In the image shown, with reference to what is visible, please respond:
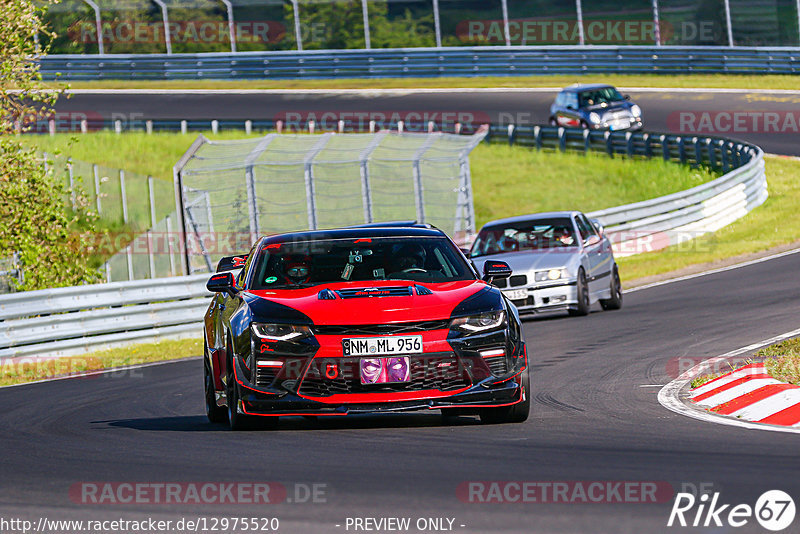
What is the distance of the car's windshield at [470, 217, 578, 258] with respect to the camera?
19062 mm

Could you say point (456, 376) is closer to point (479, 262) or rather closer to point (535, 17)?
point (479, 262)

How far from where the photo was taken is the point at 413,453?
798 cm

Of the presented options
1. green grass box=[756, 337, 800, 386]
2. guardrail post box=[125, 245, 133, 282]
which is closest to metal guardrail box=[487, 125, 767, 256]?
guardrail post box=[125, 245, 133, 282]

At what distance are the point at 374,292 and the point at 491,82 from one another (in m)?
41.1

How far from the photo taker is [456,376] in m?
8.80

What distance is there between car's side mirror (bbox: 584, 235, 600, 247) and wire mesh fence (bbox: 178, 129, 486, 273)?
6.10 meters

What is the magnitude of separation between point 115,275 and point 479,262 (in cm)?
959

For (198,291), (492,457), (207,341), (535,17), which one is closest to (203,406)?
(207,341)

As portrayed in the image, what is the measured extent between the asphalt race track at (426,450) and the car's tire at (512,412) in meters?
0.16

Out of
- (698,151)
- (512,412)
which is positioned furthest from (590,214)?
(512,412)

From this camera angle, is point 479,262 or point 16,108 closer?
point 479,262

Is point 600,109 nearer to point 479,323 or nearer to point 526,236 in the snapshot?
point 526,236

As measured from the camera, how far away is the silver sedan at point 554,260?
18.2m

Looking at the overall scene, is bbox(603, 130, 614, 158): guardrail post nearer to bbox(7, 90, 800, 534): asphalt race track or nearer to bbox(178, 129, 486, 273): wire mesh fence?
bbox(178, 129, 486, 273): wire mesh fence
